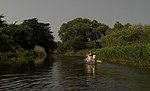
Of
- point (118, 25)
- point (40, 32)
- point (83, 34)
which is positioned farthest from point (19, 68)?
point (83, 34)

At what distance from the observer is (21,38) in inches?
3014

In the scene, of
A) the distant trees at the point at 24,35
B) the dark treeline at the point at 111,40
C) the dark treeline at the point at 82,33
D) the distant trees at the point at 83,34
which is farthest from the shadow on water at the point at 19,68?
the distant trees at the point at 83,34

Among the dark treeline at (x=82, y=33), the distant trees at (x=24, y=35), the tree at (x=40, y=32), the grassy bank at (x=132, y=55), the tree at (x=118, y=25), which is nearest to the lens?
the grassy bank at (x=132, y=55)

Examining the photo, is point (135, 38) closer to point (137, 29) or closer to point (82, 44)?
point (137, 29)

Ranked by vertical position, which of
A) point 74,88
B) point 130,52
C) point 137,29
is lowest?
point 74,88

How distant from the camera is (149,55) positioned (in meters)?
37.6

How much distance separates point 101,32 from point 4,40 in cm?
6439

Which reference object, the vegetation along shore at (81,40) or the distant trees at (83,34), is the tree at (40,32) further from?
the distant trees at (83,34)

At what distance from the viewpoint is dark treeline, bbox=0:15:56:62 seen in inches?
2122

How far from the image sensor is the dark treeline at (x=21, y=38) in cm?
5391

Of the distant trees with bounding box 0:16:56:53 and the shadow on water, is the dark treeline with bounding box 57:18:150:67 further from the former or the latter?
the shadow on water

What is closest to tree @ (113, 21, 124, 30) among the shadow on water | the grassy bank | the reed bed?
the grassy bank

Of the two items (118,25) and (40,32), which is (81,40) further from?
(118,25)

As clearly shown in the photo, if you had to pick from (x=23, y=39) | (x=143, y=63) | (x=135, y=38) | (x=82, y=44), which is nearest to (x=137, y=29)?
(x=135, y=38)
